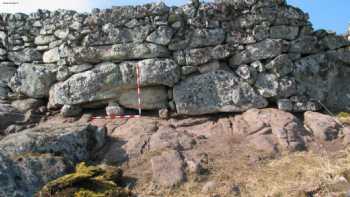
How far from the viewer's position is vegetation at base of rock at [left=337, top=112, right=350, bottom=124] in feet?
47.0

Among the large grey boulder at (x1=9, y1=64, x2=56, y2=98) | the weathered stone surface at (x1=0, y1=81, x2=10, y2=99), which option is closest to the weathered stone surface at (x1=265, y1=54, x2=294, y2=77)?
the large grey boulder at (x1=9, y1=64, x2=56, y2=98)

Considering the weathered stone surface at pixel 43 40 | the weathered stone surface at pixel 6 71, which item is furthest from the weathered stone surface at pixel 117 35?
the weathered stone surface at pixel 6 71

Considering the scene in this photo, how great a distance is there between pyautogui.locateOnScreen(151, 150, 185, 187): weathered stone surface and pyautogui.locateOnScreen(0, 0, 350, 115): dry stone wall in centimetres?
271

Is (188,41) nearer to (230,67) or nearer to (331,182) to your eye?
(230,67)

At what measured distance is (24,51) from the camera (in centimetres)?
1606

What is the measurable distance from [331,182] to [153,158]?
182 inches

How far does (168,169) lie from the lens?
11.9 meters

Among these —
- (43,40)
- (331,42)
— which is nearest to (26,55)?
(43,40)

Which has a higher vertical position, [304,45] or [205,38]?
[205,38]

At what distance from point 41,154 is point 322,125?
321 inches

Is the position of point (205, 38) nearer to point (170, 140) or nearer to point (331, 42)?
point (170, 140)

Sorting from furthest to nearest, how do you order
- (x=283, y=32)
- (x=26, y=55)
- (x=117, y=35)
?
(x=26, y=55) < (x=283, y=32) < (x=117, y=35)

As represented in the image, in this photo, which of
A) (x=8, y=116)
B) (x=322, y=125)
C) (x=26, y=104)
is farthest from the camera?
(x=26, y=104)

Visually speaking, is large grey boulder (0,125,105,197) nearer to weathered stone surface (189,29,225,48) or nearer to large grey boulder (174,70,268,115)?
large grey boulder (174,70,268,115)
